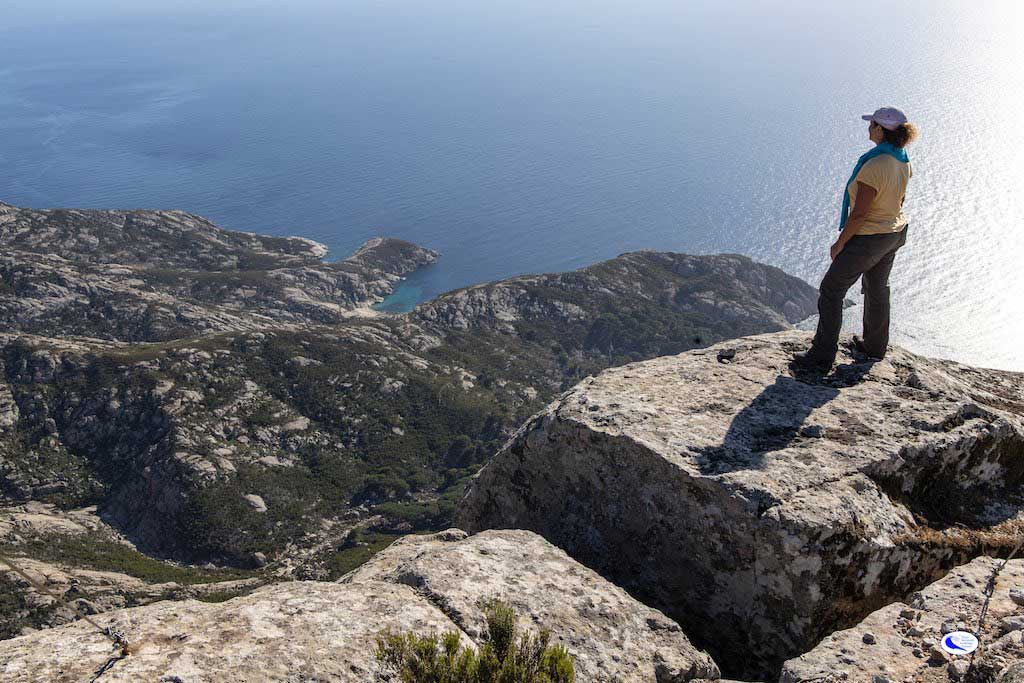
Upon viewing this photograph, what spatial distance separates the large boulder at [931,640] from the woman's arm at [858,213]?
4926mm

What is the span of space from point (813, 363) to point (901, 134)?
366cm

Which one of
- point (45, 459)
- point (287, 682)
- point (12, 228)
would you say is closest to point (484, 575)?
point (287, 682)

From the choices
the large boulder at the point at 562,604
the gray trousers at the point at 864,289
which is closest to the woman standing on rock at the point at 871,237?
the gray trousers at the point at 864,289

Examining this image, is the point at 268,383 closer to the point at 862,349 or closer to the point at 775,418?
the point at 862,349

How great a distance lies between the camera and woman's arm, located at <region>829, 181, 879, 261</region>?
32.5 feet

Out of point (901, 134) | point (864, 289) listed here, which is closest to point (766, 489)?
point (864, 289)

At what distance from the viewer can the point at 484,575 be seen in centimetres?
736

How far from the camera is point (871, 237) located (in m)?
10.2

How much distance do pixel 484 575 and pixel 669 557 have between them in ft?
7.99

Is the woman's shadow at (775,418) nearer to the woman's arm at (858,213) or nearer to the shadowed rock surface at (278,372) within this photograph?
the woman's arm at (858,213)

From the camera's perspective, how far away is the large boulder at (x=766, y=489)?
24.0 feet

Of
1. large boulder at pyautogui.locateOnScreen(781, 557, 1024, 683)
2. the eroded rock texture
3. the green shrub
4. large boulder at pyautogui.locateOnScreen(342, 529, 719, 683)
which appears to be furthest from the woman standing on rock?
the eroded rock texture

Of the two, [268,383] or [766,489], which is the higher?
[766,489]

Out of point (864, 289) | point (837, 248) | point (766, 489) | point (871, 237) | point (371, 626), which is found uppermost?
point (871, 237)
